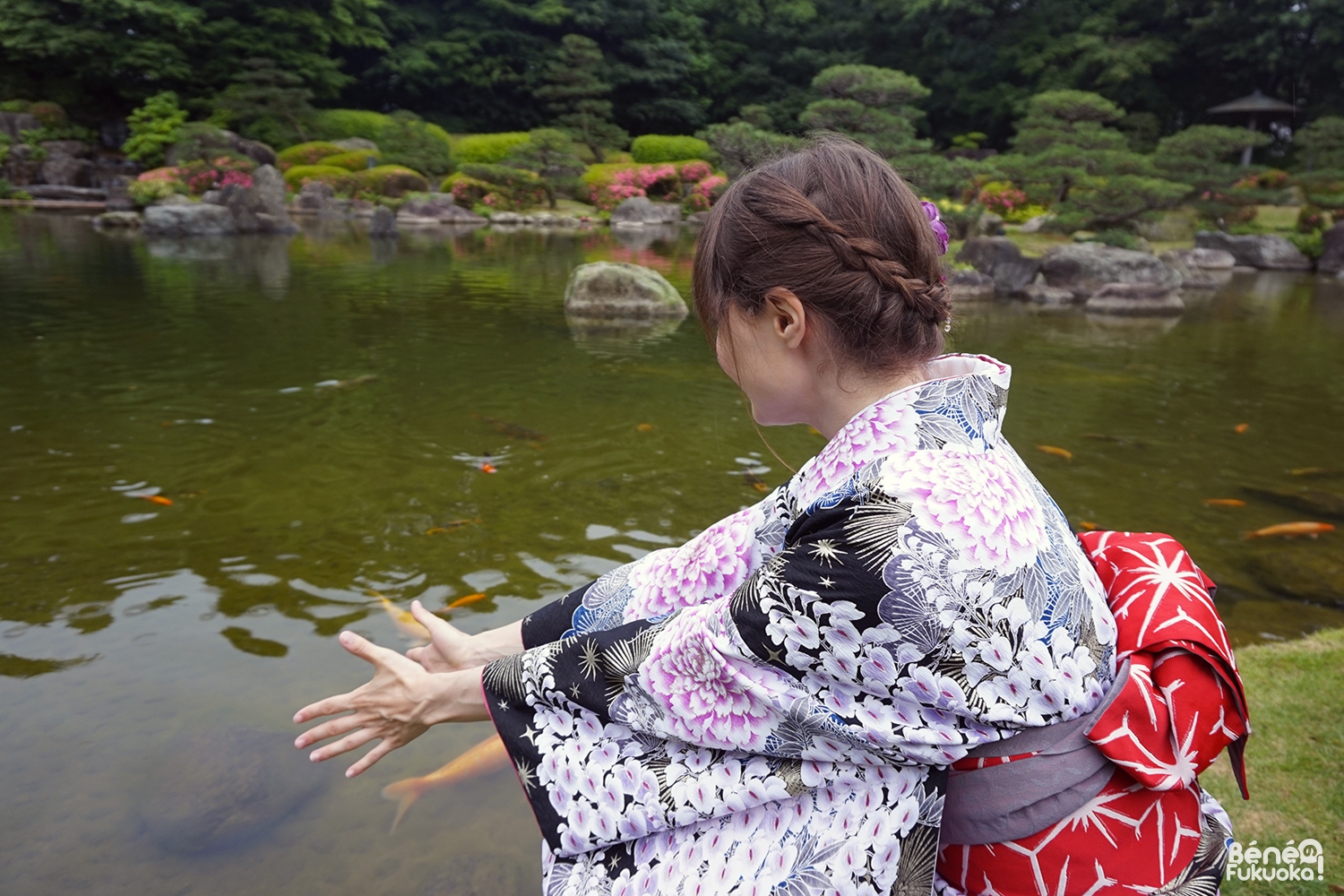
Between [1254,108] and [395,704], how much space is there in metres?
29.2

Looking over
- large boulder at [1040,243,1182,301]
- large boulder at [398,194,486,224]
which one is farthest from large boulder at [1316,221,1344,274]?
large boulder at [398,194,486,224]

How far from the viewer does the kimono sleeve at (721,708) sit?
113 cm

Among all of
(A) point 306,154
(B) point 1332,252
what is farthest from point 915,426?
(A) point 306,154

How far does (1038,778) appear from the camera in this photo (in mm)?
1186

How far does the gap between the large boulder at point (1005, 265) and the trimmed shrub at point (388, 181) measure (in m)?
15.7

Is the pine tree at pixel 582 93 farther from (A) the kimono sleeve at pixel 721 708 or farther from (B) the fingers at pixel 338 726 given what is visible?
(A) the kimono sleeve at pixel 721 708

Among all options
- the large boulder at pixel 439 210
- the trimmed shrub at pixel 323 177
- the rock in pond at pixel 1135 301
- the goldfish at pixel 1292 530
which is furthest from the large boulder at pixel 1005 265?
the trimmed shrub at pixel 323 177

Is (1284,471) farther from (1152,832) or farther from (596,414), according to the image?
(1152,832)

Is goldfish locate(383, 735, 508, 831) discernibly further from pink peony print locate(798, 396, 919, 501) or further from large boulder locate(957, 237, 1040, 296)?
large boulder locate(957, 237, 1040, 296)

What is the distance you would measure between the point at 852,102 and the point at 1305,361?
10.9m

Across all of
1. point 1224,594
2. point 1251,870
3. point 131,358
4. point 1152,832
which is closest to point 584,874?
point 1152,832

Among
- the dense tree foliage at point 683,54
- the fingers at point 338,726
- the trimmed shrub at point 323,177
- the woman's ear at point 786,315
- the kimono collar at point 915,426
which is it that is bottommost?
the fingers at point 338,726

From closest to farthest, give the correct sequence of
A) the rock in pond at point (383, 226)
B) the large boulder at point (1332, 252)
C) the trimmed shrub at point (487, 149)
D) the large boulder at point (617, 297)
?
the large boulder at point (617, 297) → the large boulder at point (1332, 252) → the rock in pond at point (383, 226) → the trimmed shrub at point (487, 149)

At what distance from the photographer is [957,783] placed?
1.22 meters
